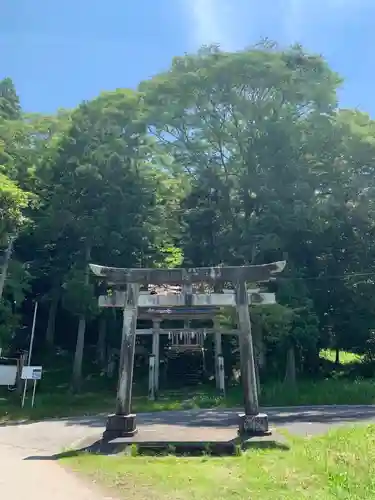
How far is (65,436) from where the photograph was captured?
12.4 meters

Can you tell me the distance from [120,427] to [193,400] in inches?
449

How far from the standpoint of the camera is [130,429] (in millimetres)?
10172

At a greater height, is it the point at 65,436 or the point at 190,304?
the point at 190,304

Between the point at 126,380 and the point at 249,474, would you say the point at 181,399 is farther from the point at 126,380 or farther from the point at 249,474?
the point at 249,474

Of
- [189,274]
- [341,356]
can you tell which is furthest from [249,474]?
[341,356]

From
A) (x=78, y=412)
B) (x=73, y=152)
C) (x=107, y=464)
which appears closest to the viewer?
(x=107, y=464)

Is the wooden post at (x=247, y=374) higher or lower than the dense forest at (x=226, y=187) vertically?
lower

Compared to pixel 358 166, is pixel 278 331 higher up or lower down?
lower down

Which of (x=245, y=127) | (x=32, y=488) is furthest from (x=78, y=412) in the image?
(x=245, y=127)

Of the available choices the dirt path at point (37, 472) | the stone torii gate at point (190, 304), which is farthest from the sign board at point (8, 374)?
the stone torii gate at point (190, 304)

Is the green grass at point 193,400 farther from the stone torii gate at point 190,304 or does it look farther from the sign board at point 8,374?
the stone torii gate at point 190,304

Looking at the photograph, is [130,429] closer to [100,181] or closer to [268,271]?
[268,271]

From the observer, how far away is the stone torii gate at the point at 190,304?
10.4m

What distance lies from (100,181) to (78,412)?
1142 centimetres
